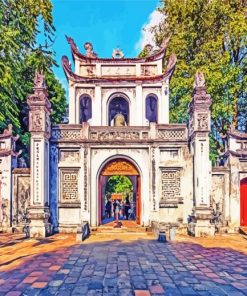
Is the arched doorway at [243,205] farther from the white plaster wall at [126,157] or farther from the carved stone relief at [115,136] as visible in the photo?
the carved stone relief at [115,136]

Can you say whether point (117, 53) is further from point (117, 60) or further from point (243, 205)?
point (243, 205)

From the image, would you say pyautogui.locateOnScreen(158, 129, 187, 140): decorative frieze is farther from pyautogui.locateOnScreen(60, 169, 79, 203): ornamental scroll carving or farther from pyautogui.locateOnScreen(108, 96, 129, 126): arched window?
pyautogui.locateOnScreen(60, 169, 79, 203): ornamental scroll carving

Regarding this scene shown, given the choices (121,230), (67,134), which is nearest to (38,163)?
(67,134)

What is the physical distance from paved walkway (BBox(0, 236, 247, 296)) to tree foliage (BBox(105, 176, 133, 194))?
18.2 metres

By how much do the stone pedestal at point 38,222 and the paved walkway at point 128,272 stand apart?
7.90 ft

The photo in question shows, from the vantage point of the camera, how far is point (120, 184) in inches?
1088

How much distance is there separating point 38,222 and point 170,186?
202 inches

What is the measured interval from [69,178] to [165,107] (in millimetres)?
5700

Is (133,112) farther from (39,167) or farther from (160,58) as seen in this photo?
(39,167)

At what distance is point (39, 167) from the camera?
11.9 m

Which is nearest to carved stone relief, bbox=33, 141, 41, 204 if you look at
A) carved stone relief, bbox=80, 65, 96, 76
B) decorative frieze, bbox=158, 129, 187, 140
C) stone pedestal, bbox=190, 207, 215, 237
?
decorative frieze, bbox=158, 129, 187, 140

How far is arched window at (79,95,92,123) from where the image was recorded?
53.2ft

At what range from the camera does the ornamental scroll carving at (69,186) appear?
12.8 m

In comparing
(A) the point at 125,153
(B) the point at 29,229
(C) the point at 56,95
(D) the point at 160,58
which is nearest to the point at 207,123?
(A) the point at 125,153
